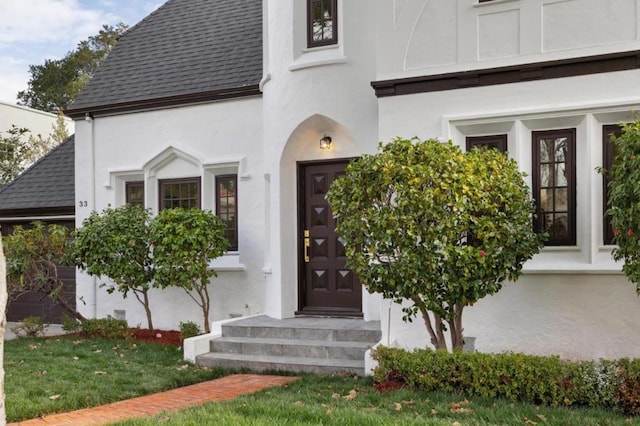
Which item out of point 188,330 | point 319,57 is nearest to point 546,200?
point 319,57

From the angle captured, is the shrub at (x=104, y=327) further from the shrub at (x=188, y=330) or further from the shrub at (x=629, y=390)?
the shrub at (x=629, y=390)

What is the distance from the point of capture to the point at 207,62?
14.3 metres

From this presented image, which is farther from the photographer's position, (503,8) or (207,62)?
(207,62)

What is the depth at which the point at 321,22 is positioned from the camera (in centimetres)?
1154

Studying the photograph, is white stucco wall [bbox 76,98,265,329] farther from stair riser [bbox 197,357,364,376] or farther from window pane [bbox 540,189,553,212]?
window pane [bbox 540,189,553,212]

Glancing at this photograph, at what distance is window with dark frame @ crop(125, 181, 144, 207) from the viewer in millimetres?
14648

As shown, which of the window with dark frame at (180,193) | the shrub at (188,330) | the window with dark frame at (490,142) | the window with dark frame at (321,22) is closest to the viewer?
the window with dark frame at (490,142)

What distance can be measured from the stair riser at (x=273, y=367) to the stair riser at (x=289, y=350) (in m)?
0.34

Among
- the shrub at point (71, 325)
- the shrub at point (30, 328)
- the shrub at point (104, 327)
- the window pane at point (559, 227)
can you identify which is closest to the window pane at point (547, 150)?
the window pane at point (559, 227)

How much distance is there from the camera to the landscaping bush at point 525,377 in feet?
22.9

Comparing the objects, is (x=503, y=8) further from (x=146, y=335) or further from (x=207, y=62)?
(x=146, y=335)

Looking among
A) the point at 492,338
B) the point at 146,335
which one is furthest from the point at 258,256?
the point at 492,338

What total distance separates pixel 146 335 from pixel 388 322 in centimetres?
556

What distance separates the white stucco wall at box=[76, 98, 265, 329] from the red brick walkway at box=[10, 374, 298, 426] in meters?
3.59
